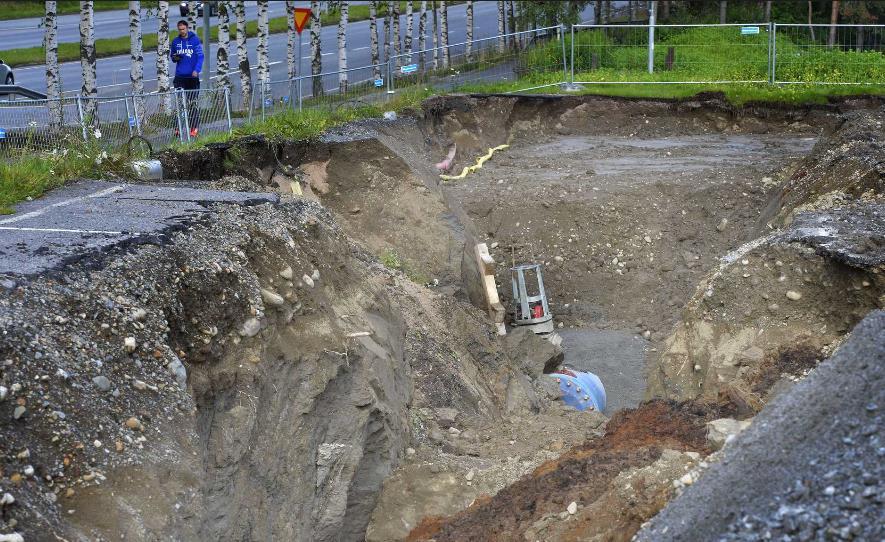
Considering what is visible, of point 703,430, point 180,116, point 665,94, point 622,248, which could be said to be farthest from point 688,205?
point 703,430

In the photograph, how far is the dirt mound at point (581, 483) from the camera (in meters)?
6.86

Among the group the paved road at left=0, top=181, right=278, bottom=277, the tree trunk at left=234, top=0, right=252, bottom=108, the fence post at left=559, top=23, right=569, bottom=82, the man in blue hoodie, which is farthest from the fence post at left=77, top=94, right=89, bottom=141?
the fence post at left=559, top=23, right=569, bottom=82

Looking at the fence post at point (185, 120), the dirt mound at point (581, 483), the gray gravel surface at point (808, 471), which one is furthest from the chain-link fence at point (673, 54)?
the gray gravel surface at point (808, 471)

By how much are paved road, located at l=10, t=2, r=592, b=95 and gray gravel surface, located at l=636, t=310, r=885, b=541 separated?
14332 millimetres

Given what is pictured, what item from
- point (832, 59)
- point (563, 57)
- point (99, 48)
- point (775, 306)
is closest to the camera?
point (775, 306)

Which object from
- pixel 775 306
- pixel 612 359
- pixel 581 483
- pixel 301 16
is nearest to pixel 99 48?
pixel 301 16

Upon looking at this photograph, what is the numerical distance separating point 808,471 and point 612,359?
10503 millimetres

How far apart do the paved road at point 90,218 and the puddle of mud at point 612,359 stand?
6.02m

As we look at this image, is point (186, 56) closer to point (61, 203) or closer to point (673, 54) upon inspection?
point (61, 203)

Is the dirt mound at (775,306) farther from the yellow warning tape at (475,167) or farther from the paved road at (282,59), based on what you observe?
the paved road at (282,59)

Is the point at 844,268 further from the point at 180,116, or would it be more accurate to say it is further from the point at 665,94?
the point at 665,94

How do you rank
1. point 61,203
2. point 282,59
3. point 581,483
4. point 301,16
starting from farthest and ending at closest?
point 282,59 < point 301,16 < point 61,203 < point 581,483

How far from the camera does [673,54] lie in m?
24.0

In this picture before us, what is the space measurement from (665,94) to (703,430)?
1565 cm
